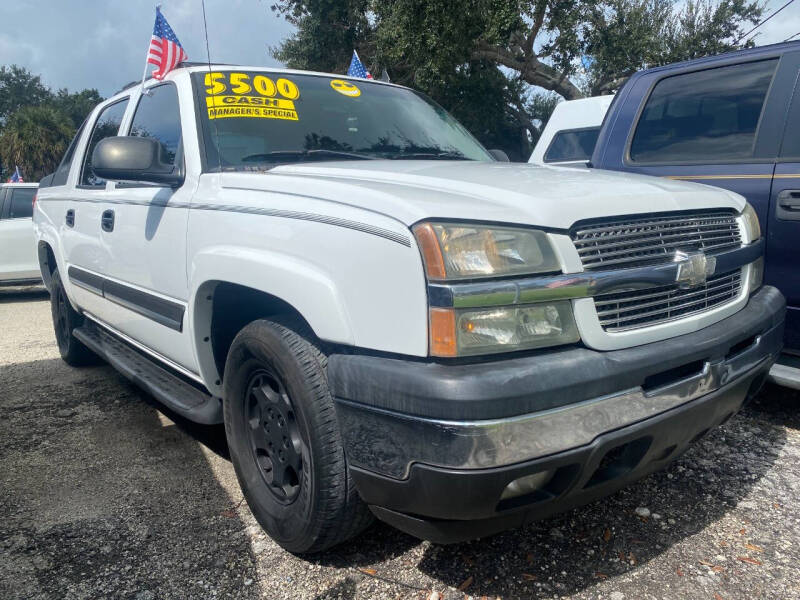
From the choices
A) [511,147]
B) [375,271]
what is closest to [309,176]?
[375,271]

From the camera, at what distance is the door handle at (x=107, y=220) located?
334cm

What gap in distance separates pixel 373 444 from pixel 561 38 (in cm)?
1699

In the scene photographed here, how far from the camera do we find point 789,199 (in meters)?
3.10

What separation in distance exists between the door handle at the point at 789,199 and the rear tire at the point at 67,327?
4473 millimetres

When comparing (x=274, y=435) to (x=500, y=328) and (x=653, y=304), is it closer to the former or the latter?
(x=500, y=328)

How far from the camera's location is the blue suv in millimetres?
3119

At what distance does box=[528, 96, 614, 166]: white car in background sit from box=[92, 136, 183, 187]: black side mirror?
5.25 metres

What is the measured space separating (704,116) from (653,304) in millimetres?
2297

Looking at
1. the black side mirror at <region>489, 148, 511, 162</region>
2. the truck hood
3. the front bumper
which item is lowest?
the front bumper

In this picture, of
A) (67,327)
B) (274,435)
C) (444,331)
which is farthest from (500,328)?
(67,327)

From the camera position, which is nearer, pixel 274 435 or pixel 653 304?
pixel 653 304

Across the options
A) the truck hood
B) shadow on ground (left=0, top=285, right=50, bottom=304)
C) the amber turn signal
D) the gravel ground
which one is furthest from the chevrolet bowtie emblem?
shadow on ground (left=0, top=285, right=50, bottom=304)

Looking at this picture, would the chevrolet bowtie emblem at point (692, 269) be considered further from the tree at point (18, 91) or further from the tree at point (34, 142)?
the tree at point (18, 91)

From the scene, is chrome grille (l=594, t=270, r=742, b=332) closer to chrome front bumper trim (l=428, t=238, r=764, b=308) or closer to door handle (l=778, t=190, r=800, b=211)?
chrome front bumper trim (l=428, t=238, r=764, b=308)
